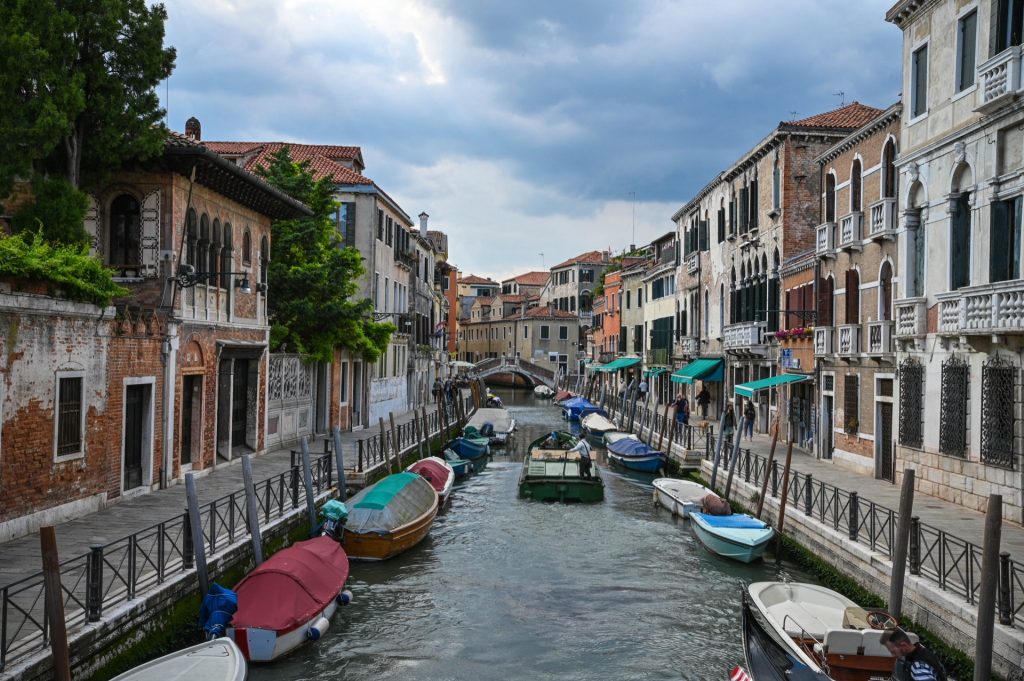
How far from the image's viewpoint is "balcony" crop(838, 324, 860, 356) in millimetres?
20016

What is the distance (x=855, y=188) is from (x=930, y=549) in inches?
488

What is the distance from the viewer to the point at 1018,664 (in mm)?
8258

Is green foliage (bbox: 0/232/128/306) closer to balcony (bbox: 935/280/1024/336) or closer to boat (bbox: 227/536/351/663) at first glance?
boat (bbox: 227/536/351/663)

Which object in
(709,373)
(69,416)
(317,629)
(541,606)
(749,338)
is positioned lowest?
(541,606)

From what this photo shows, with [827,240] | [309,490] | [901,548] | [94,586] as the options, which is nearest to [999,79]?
[901,548]

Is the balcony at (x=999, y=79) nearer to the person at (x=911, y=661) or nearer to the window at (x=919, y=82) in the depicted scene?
the window at (x=919, y=82)

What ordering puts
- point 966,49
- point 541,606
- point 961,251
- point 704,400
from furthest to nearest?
point 704,400 → point 961,251 → point 966,49 → point 541,606

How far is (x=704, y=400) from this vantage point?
32.5 meters

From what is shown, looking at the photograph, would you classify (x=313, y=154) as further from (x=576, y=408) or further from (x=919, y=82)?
(x=919, y=82)

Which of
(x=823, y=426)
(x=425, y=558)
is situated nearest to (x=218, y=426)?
(x=425, y=558)

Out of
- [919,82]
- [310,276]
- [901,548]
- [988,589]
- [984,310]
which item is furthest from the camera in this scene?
[310,276]

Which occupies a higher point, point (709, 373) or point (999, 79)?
point (999, 79)

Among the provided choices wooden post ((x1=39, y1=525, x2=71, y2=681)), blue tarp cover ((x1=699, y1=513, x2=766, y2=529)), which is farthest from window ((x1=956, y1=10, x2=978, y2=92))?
wooden post ((x1=39, y1=525, x2=71, y2=681))

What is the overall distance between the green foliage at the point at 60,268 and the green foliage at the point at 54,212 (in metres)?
0.49
